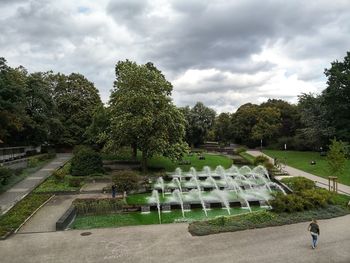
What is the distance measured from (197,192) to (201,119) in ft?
168

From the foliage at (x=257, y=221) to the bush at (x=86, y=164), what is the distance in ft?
64.4

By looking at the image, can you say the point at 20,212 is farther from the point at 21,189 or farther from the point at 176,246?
the point at 176,246

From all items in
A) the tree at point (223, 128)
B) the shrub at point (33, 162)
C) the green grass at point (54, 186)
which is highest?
the tree at point (223, 128)

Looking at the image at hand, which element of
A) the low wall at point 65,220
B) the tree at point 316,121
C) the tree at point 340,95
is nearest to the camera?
the low wall at point 65,220

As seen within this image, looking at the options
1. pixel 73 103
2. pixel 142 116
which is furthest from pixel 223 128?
pixel 142 116

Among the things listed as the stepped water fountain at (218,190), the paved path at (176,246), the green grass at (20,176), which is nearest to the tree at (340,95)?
the stepped water fountain at (218,190)

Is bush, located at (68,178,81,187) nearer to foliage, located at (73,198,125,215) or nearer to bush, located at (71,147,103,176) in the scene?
bush, located at (71,147,103,176)

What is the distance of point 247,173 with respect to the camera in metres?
36.4

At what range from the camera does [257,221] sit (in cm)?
1903

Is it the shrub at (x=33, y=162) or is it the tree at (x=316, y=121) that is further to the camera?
the tree at (x=316, y=121)

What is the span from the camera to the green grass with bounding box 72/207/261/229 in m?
20.9

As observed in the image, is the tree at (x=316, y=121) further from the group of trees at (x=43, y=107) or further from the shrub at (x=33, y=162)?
the shrub at (x=33, y=162)

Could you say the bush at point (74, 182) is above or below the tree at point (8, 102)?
below

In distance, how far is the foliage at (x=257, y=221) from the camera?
58.9ft
